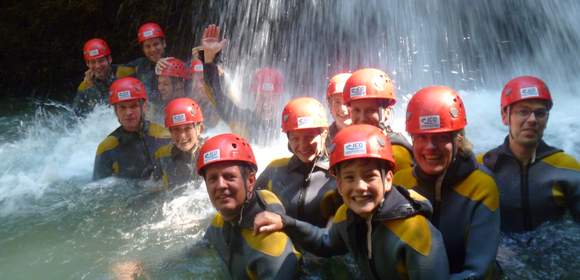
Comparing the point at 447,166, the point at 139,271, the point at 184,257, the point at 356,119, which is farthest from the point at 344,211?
the point at 139,271

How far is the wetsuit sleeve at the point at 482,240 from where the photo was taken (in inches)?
122

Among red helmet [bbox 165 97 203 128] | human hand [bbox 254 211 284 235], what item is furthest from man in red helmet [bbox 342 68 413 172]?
red helmet [bbox 165 97 203 128]

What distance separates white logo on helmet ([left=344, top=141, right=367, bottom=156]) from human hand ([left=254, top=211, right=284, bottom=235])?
63cm

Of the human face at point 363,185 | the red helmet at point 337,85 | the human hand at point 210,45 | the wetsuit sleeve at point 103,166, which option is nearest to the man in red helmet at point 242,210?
the human face at point 363,185

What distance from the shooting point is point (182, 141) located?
575 centimetres

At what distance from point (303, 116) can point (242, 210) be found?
0.96 metres

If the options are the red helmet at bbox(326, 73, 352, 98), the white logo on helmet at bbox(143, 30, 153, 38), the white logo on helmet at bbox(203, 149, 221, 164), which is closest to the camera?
the white logo on helmet at bbox(203, 149, 221, 164)

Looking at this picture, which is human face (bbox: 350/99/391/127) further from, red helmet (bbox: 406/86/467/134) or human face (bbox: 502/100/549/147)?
human face (bbox: 502/100/549/147)

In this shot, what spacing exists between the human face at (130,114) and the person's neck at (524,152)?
14.4 ft

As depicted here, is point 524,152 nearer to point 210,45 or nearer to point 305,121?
point 305,121

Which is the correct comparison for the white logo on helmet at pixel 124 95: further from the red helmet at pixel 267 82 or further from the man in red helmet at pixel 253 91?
the red helmet at pixel 267 82

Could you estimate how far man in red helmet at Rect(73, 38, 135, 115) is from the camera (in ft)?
27.9

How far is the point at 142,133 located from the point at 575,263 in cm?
484

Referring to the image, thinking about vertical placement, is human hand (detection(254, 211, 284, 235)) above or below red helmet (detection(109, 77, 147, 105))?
below
